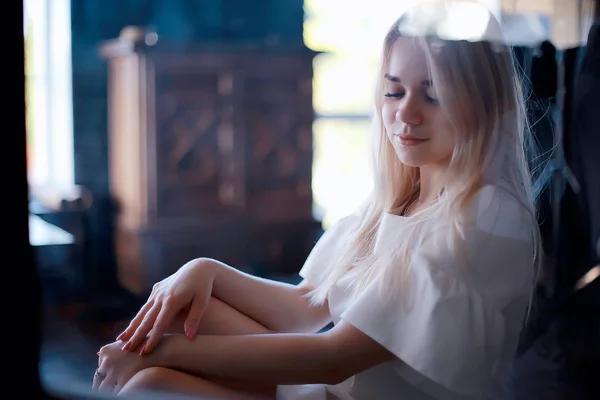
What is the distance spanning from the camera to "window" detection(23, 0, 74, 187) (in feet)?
2.23

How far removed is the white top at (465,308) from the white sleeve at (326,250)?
132 mm

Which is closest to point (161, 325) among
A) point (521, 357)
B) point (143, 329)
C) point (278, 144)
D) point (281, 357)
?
point (143, 329)

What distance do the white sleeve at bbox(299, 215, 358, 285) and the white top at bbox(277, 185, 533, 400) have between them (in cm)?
13

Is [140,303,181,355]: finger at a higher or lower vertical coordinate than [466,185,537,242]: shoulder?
lower

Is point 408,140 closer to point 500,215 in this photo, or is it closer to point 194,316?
point 500,215

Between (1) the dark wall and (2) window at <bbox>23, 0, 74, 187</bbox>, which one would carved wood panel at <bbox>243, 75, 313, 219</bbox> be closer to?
(1) the dark wall

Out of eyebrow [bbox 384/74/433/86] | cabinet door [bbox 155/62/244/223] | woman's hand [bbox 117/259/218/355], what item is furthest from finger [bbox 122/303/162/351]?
eyebrow [bbox 384/74/433/86]

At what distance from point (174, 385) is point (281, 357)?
0.10 metres

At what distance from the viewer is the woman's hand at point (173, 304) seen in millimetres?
617

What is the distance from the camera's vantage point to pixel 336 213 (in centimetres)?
67

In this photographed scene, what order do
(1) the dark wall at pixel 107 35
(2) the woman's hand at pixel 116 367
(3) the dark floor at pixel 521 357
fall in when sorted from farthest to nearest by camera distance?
(1) the dark wall at pixel 107 35 → (2) the woman's hand at pixel 116 367 → (3) the dark floor at pixel 521 357

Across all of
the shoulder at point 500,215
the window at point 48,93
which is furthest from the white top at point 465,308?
the window at point 48,93

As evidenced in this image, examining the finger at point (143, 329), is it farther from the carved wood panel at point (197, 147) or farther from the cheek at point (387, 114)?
the cheek at point (387, 114)

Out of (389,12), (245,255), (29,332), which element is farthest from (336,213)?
(29,332)
